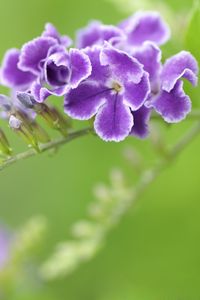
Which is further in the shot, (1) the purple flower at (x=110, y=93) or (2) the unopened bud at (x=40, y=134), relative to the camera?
(2) the unopened bud at (x=40, y=134)

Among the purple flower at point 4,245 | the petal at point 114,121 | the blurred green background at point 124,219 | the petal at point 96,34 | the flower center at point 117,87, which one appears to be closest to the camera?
the petal at point 114,121

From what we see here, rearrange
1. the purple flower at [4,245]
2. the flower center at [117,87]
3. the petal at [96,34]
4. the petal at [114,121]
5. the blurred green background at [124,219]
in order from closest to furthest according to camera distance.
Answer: the petal at [114,121]
the flower center at [117,87]
the petal at [96,34]
the blurred green background at [124,219]
the purple flower at [4,245]

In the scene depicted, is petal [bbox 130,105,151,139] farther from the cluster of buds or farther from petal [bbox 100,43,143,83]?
the cluster of buds

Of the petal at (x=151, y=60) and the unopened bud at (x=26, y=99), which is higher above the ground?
the unopened bud at (x=26, y=99)

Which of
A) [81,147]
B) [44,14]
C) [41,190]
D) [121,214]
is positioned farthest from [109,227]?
[44,14]

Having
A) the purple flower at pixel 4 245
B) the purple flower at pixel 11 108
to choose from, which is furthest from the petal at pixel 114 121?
the purple flower at pixel 4 245

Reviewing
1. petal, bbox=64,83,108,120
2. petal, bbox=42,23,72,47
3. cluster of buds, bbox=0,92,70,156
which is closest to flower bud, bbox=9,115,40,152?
cluster of buds, bbox=0,92,70,156

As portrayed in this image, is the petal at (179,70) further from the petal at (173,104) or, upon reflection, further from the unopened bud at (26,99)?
the unopened bud at (26,99)

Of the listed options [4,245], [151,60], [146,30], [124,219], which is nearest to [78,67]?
[151,60]
